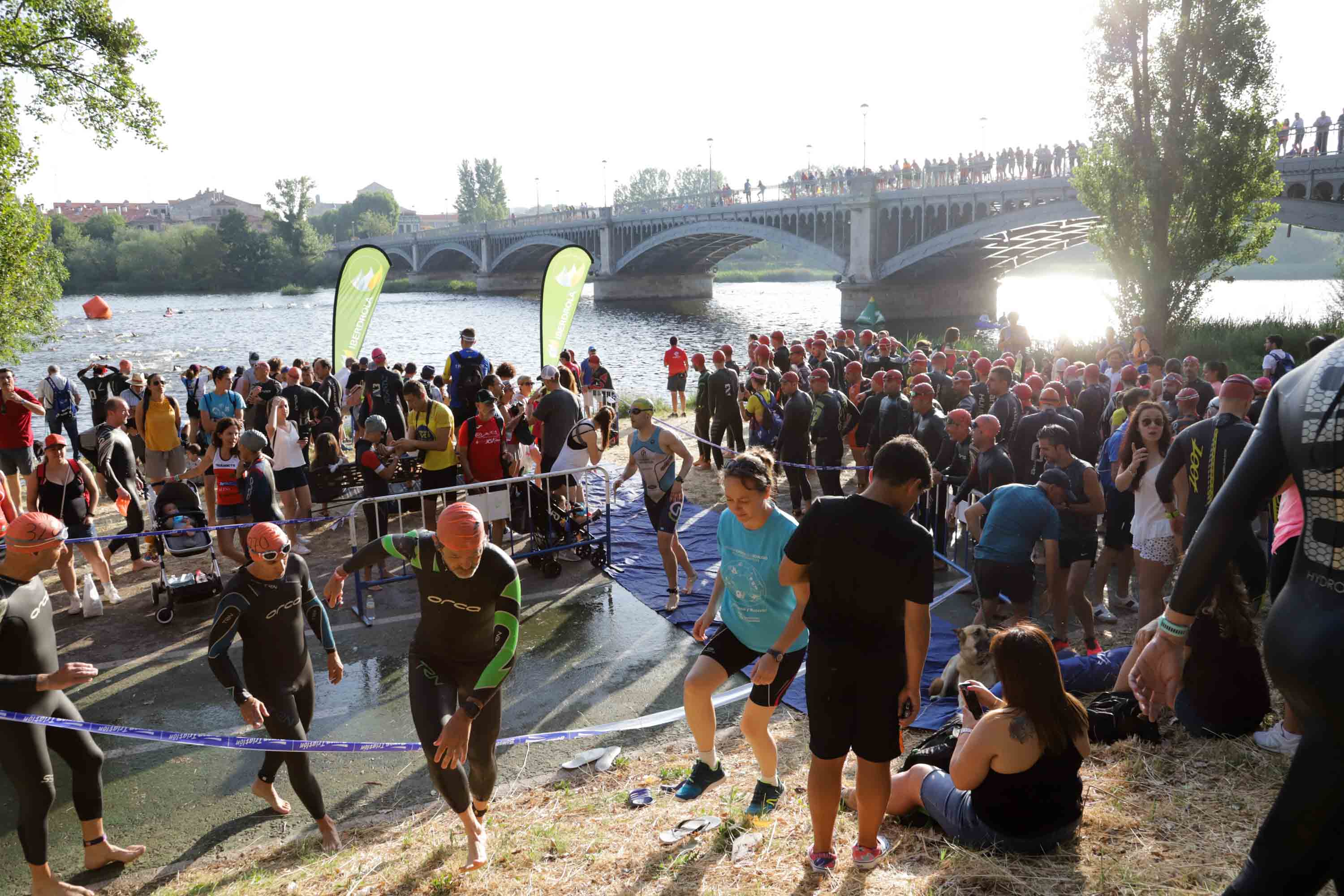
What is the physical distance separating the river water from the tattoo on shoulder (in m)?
23.2

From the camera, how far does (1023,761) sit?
3570 mm

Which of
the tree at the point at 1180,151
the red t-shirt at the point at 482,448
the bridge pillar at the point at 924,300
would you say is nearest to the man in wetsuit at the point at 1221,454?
the red t-shirt at the point at 482,448

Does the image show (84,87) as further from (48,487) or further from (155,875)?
(155,875)

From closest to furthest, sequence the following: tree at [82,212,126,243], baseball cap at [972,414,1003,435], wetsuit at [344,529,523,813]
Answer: wetsuit at [344,529,523,813], baseball cap at [972,414,1003,435], tree at [82,212,126,243]

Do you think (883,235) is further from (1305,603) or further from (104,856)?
(1305,603)

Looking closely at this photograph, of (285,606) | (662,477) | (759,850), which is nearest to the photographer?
(759,850)

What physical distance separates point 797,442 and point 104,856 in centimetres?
744

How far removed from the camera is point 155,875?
4547 millimetres

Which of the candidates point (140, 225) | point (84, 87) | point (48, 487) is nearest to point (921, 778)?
point (48, 487)

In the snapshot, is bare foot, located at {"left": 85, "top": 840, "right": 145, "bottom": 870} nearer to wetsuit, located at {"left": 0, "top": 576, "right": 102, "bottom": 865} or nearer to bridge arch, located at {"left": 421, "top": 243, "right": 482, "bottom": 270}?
wetsuit, located at {"left": 0, "top": 576, "right": 102, "bottom": 865}

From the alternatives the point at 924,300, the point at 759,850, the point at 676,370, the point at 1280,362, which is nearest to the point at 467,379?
the point at 676,370

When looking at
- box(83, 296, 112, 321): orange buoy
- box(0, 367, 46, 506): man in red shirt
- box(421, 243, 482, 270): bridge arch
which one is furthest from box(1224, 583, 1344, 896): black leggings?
box(421, 243, 482, 270): bridge arch

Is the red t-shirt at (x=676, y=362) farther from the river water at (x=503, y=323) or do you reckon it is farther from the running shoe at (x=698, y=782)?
the running shoe at (x=698, y=782)

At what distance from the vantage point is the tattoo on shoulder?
352 centimetres
